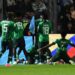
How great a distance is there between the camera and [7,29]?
15.5 meters

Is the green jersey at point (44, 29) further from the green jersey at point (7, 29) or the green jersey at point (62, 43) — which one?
the green jersey at point (7, 29)

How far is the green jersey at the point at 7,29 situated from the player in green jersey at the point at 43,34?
3.27ft

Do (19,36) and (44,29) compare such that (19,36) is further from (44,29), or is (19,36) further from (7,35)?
(44,29)

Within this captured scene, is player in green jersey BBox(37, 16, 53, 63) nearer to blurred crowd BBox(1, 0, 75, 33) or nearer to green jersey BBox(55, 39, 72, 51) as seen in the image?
blurred crowd BBox(1, 0, 75, 33)

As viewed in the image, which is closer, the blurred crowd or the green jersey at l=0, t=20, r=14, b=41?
the green jersey at l=0, t=20, r=14, b=41

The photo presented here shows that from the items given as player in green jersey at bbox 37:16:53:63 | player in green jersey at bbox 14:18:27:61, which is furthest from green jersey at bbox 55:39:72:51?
player in green jersey at bbox 14:18:27:61

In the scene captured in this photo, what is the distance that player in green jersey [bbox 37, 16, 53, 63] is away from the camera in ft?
50.5

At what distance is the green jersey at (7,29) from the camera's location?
1541 centimetres

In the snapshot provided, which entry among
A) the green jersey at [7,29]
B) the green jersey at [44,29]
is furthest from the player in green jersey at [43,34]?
the green jersey at [7,29]

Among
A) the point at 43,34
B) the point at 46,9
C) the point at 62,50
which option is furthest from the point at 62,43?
the point at 46,9

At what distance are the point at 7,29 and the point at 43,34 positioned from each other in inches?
52.8

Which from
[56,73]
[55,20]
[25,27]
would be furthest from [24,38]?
[56,73]

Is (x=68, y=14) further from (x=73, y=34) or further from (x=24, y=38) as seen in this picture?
(x=24, y=38)

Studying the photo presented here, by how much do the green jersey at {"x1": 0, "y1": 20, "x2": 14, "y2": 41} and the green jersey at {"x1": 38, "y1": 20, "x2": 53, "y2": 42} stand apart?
103 cm
